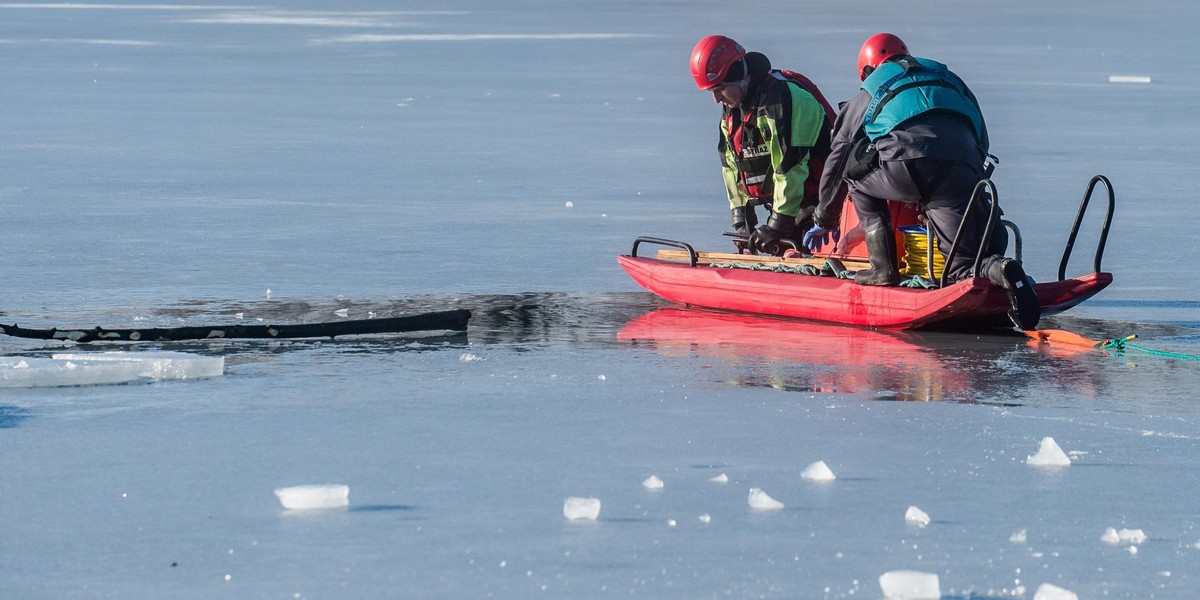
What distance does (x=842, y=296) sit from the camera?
834 centimetres

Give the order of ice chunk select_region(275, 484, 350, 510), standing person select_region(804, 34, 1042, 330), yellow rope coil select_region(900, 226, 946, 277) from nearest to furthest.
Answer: ice chunk select_region(275, 484, 350, 510) → standing person select_region(804, 34, 1042, 330) → yellow rope coil select_region(900, 226, 946, 277)

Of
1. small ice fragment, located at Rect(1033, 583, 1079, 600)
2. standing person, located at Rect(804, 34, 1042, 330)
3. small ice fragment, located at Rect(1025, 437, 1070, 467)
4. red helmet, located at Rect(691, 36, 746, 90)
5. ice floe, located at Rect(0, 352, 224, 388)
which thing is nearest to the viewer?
small ice fragment, located at Rect(1033, 583, 1079, 600)

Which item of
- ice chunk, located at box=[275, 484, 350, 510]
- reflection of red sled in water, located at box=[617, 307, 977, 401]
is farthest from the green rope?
ice chunk, located at box=[275, 484, 350, 510]

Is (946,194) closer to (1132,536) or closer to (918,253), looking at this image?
(918,253)

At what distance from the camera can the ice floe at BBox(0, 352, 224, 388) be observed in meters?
6.82

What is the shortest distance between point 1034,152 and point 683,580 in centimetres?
1210

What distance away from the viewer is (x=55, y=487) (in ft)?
17.5

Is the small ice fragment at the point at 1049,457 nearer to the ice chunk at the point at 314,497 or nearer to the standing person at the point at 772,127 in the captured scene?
the ice chunk at the point at 314,497

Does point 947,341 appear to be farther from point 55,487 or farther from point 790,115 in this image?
point 55,487

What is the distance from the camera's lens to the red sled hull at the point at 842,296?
311 inches

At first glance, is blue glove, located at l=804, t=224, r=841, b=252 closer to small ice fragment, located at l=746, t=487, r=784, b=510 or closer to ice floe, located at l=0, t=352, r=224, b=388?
ice floe, located at l=0, t=352, r=224, b=388

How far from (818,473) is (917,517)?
54 cm

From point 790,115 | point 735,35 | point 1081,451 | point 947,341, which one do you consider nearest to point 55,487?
point 1081,451

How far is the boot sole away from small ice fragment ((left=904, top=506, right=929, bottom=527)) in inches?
108
